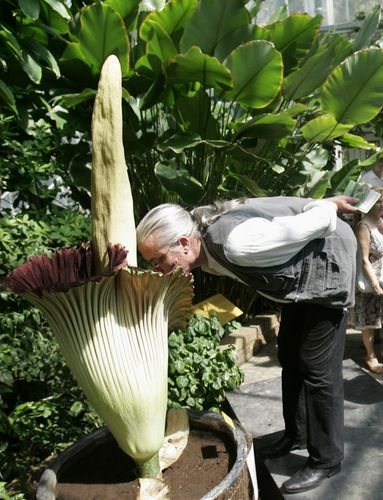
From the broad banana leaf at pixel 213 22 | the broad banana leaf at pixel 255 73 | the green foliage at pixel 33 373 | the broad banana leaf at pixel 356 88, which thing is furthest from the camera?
the broad banana leaf at pixel 356 88

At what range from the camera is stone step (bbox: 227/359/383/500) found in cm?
192

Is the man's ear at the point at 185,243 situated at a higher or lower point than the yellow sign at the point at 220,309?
higher

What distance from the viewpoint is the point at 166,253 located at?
167 cm

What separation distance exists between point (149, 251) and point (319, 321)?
24.9 inches

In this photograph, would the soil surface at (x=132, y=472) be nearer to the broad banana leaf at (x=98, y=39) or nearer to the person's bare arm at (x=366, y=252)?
the person's bare arm at (x=366, y=252)

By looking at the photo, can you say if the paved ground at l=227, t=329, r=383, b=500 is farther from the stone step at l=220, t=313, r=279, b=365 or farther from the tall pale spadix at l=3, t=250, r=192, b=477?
the tall pale spadix at l=3, t=250, r=192, b=477

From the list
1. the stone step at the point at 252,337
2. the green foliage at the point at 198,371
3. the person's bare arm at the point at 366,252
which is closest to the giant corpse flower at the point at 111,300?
the green foliage at the point at 198,371

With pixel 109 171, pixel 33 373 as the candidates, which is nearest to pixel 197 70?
pixel 33 373

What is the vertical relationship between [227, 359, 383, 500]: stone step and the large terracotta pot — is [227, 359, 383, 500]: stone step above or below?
below

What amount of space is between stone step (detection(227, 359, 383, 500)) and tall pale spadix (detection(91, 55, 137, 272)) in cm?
117

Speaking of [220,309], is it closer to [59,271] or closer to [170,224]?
[170,224]

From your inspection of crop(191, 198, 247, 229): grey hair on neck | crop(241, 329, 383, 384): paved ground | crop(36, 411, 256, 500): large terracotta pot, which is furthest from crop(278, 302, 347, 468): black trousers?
crop(241, 329, 383, 384): paved ground

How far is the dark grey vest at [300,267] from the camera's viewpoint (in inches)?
66.8

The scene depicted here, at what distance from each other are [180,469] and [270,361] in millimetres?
2042
